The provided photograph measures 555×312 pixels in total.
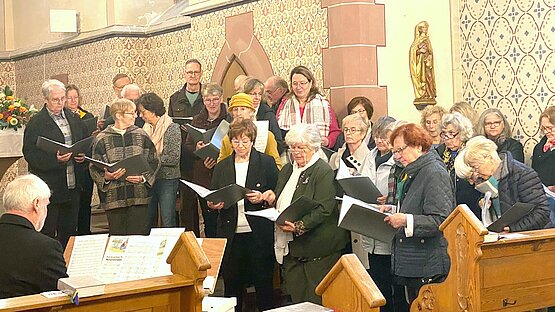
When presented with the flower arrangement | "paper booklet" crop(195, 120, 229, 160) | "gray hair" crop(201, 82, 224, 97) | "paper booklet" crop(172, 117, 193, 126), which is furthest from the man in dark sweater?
the flower arrangement

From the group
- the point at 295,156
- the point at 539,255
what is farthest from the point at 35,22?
the point at 539,255

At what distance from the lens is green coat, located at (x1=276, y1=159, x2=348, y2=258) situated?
5.54 metres

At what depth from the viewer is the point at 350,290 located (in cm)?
385

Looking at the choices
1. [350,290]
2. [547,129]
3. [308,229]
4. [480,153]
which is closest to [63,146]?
[308,229]

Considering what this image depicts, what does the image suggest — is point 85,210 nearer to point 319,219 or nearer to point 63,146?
point 63,146

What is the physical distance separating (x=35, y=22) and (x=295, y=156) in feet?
13.5

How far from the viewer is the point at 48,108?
684 centimetres

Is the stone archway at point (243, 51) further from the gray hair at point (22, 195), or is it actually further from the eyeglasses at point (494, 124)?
the gray hair at point (22, 195)

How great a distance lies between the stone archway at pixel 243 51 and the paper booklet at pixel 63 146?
6.46 feet

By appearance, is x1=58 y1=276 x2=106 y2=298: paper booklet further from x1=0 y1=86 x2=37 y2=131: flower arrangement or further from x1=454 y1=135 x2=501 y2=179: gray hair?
x1=0 y1=86 x2=37 y2=131: flower arrangement

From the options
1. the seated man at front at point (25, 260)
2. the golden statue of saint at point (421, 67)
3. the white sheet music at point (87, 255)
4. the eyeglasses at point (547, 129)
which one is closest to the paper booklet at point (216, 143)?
the white sheet music at point (87, 255)

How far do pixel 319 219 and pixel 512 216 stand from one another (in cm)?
112

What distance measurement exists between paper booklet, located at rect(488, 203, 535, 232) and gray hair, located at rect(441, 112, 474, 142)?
3.71ft

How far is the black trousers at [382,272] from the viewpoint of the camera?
5711 mm
